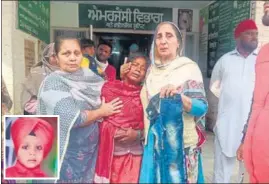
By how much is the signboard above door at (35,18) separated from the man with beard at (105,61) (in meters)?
0.20

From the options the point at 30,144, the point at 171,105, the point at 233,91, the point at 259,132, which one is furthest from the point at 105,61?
the point at 259,132

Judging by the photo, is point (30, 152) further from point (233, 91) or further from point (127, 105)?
point (233, 91)

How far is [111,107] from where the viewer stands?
1179 millimetres

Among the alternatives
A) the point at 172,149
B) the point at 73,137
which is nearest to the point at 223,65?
the point at 172,149

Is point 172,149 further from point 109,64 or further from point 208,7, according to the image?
point 208,7

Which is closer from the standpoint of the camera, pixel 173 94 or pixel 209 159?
pixel 173 94

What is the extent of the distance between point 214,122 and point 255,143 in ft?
0.61

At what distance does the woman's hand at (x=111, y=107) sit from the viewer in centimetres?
117

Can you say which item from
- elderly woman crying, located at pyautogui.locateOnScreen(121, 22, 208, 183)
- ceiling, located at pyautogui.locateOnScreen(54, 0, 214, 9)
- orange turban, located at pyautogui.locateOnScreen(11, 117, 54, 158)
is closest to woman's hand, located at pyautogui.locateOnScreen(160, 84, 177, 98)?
elderly woman crying, located at pyautogui.locateOnScreen(121, 22, 208, 183)

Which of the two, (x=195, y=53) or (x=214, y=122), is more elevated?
(x=195, y=53)

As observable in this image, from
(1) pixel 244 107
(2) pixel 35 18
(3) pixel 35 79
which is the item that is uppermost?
(2) pixel 35 18

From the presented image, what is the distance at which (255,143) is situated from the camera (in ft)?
4.11

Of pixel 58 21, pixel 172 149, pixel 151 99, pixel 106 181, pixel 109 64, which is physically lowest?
pixel 106 181

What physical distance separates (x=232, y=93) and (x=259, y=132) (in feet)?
0.62
